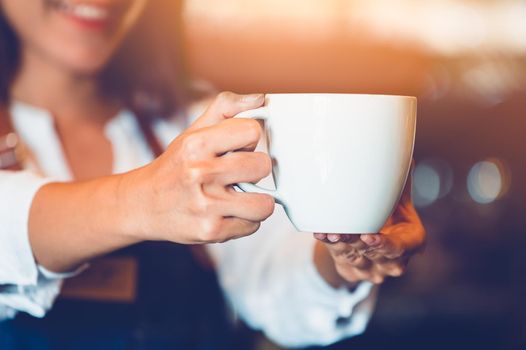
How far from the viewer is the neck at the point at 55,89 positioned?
2.88 feet

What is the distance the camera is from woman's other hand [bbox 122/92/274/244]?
43cm

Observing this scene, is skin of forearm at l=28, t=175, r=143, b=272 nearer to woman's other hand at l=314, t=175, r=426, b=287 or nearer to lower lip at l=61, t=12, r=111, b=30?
woman's other hand at l=314, t=175, r=426, b=287

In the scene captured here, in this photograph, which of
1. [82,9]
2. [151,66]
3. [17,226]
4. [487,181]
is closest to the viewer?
[17,226]

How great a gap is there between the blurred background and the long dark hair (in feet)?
2.95

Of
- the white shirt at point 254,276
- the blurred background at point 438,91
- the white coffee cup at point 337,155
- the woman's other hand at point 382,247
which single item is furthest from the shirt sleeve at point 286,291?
the blurred background at point 438,91

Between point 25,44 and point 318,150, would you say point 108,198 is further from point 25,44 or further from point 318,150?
point 25,44

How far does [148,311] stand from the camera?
0.83 m

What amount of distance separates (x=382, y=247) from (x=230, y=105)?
0.47 feet

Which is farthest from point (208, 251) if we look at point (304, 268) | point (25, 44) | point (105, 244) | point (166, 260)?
point (105, 244)

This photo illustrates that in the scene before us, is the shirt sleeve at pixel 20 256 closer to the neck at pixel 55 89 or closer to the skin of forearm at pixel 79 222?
the skin of forearm at pixel 79 222

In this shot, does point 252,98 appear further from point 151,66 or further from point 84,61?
point 151,66

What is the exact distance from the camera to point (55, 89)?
889 millimetres

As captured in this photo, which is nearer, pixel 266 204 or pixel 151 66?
pixel 266 204

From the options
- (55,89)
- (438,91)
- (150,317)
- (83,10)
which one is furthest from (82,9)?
(438,91)
